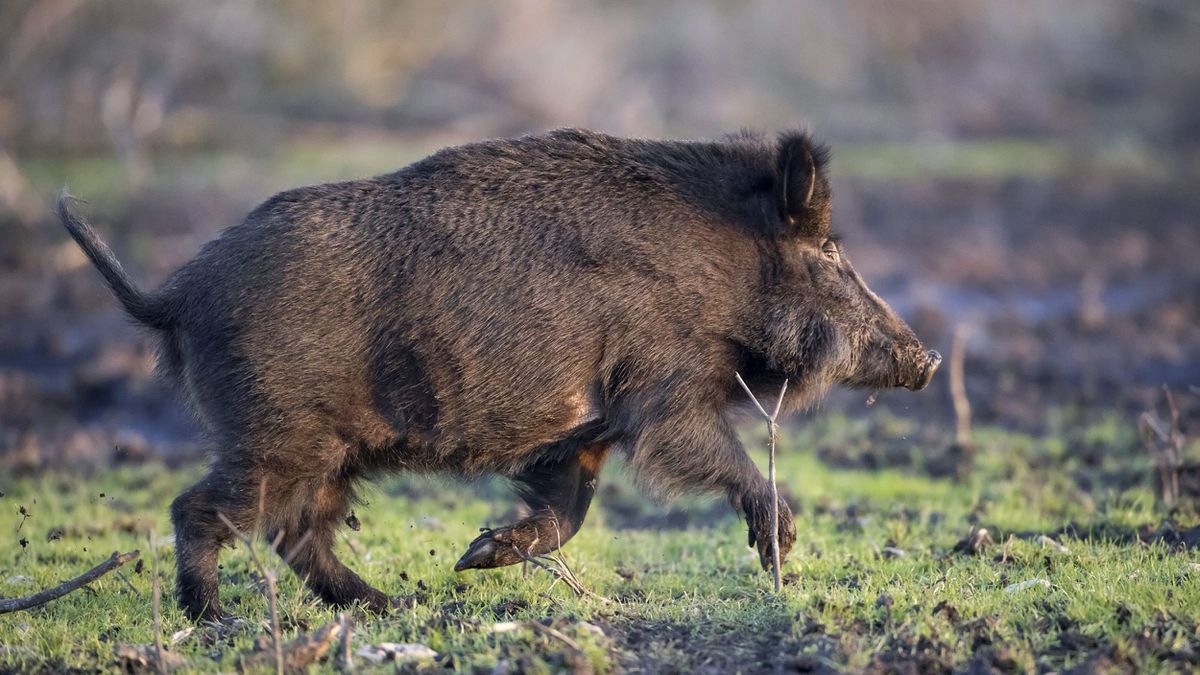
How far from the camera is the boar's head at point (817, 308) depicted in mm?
5863

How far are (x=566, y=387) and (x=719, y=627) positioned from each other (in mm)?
1265

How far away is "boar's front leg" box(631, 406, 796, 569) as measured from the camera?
5543mm

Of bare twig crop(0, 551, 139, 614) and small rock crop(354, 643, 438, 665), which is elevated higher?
small rock crop(354, 643, 438, 665)

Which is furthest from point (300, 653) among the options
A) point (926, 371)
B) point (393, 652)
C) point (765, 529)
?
point (926, 371)

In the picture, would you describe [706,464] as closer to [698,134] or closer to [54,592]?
[54,592]

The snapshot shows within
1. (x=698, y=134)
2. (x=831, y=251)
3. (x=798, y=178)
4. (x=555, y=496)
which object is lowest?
(x=555, y=496)

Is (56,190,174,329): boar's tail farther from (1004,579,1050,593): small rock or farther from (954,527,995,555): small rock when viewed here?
(954,527,995,555): small rock

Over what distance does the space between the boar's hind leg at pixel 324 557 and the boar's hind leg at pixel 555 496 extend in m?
0.53

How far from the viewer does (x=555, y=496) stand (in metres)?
6.05

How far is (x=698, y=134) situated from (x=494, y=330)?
15310mm

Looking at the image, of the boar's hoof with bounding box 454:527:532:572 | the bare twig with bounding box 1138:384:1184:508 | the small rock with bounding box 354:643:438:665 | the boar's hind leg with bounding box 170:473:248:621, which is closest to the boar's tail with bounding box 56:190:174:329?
the boar's hind leg with bounding box 170:473:248:621

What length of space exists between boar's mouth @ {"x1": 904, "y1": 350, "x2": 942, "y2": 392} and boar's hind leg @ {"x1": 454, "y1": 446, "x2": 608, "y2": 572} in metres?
1.49

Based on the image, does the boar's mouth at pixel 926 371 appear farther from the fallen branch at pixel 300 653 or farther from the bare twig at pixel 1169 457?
the fallen branch at pixel 300 653

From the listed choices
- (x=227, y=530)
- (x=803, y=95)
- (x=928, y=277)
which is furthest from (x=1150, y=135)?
(x=227, y=530)
